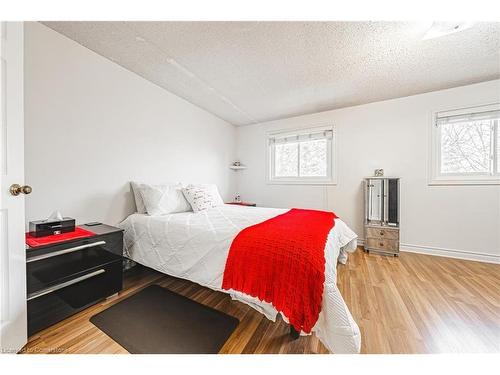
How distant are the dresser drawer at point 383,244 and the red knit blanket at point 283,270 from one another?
1.93m

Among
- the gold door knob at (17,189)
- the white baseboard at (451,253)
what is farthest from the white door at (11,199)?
the white baseboard at (451,253)

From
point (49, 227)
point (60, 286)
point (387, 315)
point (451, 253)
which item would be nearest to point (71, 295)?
point (60, 286)

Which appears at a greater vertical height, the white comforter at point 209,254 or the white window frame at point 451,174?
the white window frame at point 451,174

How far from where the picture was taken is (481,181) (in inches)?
102

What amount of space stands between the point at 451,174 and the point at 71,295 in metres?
4.56

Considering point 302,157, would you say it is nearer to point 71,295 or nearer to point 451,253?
point 451,253

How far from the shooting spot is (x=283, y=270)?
1.19 metres

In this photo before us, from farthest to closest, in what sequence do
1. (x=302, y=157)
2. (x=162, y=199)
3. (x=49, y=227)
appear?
(x=302, y=157)
(x=162, y=199)
(x=49, y=227)

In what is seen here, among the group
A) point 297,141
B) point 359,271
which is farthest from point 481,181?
point 297,141

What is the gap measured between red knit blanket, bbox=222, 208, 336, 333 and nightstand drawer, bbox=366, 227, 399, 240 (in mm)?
1899

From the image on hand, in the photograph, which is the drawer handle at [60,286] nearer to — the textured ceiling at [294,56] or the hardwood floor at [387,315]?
the hardwood floor at [387,315]

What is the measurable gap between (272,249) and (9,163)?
63.3 inches

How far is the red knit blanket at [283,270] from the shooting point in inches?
43.3
